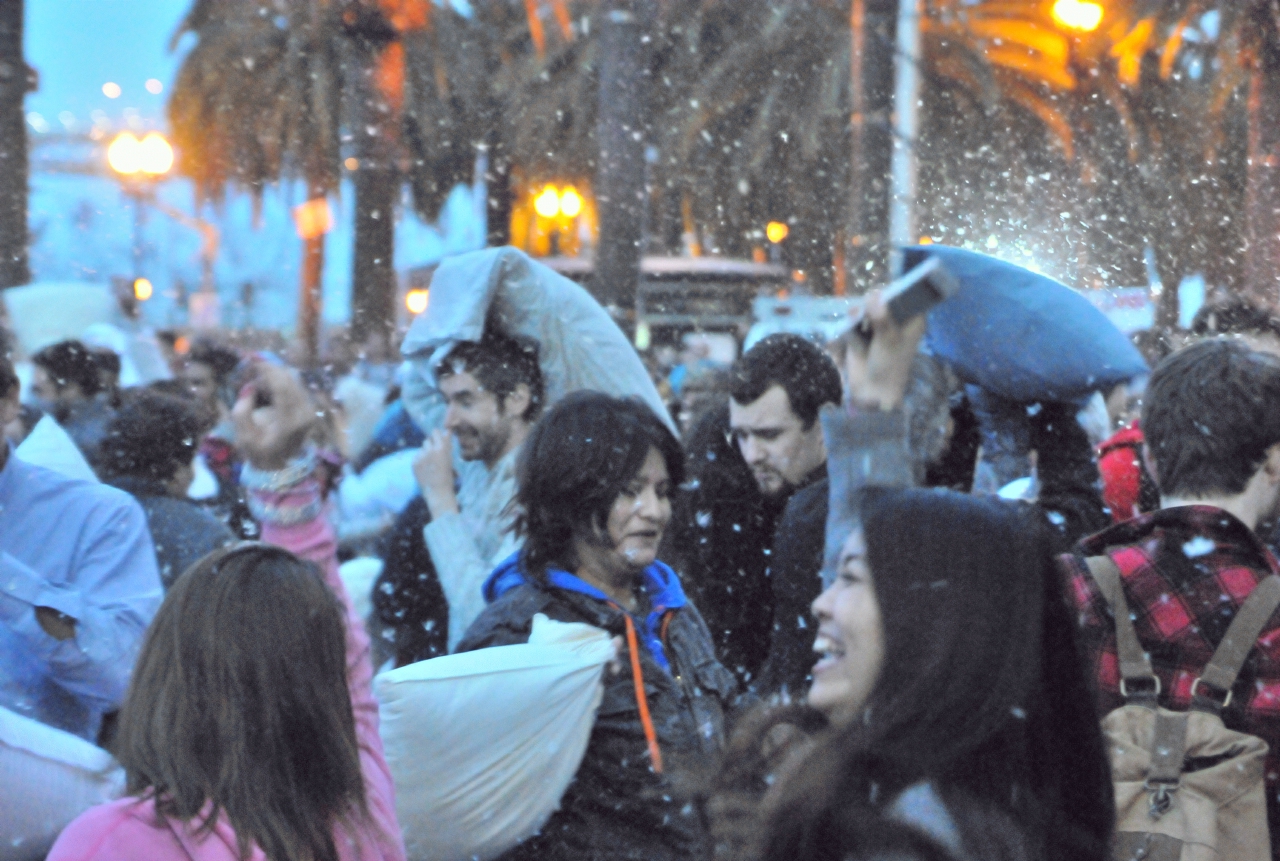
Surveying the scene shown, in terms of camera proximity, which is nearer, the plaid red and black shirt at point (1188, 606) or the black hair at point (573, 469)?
the plaid red and black shirt at point (1188, 606)

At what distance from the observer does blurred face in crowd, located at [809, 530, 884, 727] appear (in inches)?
69.1

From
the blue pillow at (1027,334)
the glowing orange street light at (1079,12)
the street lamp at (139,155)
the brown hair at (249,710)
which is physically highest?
the glowing orange street light at (1079,12)

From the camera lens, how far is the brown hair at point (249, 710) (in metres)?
1.96

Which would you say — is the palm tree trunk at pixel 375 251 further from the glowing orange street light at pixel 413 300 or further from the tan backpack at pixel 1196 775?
the tan backpack at pixel 1196 775

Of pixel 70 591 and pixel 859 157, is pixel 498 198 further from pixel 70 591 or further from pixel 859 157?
pixel 70 591

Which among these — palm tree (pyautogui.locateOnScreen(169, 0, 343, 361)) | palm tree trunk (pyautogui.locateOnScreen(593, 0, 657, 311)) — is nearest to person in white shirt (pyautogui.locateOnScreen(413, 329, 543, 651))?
palm tree trunk (pyautogui.locateOnScreen(593, 0, 657, 311))

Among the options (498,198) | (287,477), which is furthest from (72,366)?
(498,198)

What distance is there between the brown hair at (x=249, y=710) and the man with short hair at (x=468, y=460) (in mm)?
1488

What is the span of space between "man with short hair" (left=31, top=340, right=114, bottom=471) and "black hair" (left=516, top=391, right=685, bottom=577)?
3.16 meters

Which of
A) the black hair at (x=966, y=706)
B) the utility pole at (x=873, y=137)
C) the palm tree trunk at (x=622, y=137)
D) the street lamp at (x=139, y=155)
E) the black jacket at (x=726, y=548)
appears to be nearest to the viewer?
the black hair at (x=966, y=706)

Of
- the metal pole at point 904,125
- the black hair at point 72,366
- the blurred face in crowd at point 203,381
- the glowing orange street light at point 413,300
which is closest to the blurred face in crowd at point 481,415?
the black hair at point 72,366

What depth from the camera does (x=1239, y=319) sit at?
163 inches

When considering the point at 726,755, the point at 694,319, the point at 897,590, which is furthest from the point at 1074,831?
the point at 694,319

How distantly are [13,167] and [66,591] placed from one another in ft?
17.7
